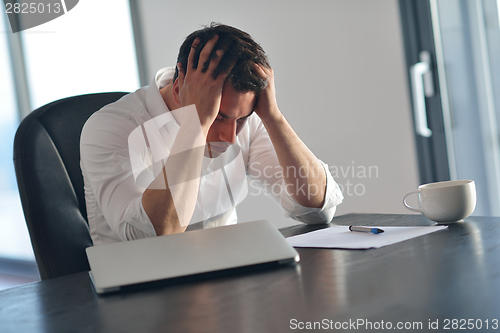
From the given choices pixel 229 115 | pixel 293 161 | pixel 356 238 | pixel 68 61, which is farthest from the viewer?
pixel 68 61

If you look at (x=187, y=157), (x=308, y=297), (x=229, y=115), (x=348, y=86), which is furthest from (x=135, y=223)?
(x=348, y=86)

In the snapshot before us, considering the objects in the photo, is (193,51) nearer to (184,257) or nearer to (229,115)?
(229,115)

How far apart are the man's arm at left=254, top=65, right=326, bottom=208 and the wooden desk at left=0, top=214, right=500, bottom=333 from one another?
428 mm

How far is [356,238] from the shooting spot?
2.48 feet

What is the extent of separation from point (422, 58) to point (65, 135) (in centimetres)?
143

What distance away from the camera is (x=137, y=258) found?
2.01 feet

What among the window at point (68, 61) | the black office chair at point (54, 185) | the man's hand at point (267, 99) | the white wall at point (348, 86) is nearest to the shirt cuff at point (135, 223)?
the black office chair at point (54, 185)

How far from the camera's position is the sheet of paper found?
2.29 ft

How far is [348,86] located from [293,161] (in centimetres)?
94

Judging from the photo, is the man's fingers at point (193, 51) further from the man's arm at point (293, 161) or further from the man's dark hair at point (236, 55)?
the man's arm at point (293, 161)

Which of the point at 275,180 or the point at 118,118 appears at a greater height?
the point at 118,118

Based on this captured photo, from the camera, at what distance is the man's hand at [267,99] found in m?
1.04

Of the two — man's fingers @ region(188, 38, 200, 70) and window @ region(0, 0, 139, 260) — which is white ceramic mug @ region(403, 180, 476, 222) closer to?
man's fingers @ region(188, 38, 200, 70)

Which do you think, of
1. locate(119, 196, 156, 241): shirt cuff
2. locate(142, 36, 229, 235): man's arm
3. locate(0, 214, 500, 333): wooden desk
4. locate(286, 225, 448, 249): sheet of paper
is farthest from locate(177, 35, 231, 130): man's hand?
locate(0, 214, 500, 333): wooden desk
